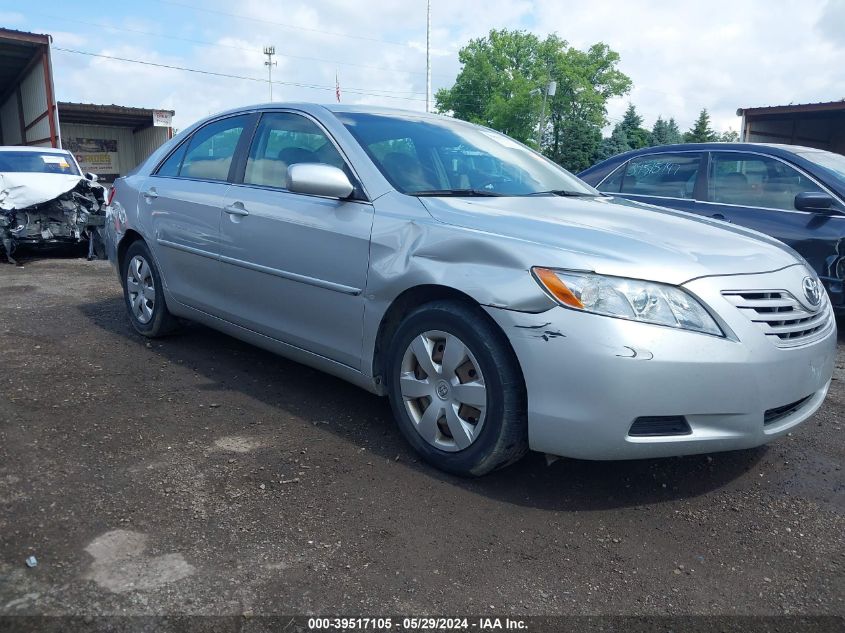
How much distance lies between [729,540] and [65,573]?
90.4 inches

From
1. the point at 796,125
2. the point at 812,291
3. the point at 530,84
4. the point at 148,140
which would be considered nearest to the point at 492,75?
the point at 530,84

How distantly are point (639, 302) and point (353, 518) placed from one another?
133 centimetres

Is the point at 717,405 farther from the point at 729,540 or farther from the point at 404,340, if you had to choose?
the point at 404,340

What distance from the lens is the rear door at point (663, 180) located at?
247 inches

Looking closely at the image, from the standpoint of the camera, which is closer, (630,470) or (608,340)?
(608,340)

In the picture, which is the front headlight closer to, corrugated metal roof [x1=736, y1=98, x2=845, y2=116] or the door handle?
the door handle

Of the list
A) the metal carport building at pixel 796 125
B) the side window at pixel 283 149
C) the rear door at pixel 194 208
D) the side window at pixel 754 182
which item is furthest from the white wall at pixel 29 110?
the metal carport building at pixel 796 125

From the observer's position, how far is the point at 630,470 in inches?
127

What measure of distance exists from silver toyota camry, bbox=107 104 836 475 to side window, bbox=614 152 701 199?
254 cm

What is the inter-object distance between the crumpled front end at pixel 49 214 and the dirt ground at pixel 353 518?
6175mm

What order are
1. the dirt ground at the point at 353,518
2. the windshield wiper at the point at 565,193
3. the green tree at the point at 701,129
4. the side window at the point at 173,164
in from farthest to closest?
the green tree at the point at 701,129 → the side window at the point at 173,164 → the windshield wiper at the point at 565,193 → the dirt ground at the point at 353,518

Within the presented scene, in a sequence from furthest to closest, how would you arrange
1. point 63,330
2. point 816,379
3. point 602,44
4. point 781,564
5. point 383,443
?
1. point 602,44
2. point 63,330
3. point 383,443
4. point 816,379
5. point 781,564

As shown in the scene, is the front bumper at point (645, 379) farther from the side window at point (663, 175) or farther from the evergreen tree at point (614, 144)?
the evergreen tree at point (614, 144)

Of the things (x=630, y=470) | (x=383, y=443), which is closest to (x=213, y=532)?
(x=383, y=443)
